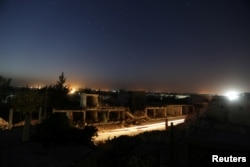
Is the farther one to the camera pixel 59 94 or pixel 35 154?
pixel 59 94

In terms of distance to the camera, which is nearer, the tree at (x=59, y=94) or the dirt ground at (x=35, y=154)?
the dirt ground at (x=35, y=154)

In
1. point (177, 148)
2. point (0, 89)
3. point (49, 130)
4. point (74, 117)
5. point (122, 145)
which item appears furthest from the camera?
point (0, 89)

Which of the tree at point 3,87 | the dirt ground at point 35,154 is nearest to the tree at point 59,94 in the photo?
the tree at point 3,87

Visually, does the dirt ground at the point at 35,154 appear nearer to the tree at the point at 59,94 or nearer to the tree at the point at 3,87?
the tree at the point at 59,94

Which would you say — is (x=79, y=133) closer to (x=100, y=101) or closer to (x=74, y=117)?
(x=74, y=117)

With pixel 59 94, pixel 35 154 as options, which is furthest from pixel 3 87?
pixel 35 154

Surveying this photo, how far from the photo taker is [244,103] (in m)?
21.7

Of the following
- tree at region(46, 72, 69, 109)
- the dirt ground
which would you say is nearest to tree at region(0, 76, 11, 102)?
tree at region(46, 72, 69, 109)

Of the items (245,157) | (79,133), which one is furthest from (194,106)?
(245,157)

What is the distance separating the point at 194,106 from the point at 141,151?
47.2 m

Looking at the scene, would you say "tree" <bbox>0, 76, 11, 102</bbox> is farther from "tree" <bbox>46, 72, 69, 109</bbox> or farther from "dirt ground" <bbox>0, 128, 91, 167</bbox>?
"dirt ground" <bbox>0, 128, 91, 167</bbox>

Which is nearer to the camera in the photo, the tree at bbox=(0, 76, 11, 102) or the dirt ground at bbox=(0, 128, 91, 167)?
the dirt ground at bbox=(0, 128, 91, 167)

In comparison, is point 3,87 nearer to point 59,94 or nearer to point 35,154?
point 59,94

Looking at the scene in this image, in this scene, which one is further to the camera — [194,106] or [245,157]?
[194,106]
